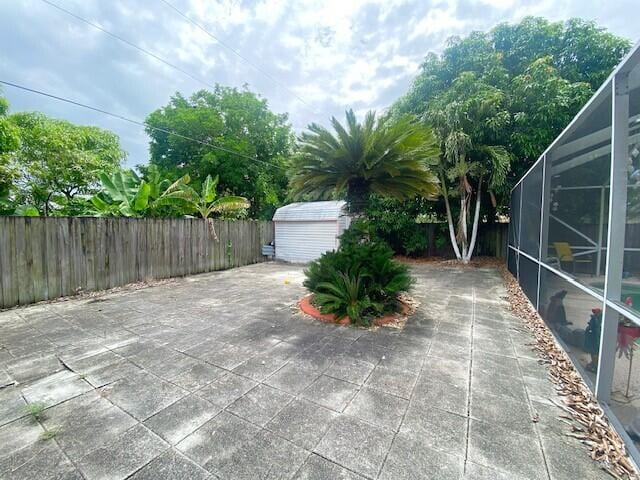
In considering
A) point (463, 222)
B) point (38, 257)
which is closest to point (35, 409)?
point (38, 257)

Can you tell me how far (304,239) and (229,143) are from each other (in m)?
6.73

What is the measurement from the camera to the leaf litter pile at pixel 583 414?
1588mm

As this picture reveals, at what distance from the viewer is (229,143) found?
13.1 meters

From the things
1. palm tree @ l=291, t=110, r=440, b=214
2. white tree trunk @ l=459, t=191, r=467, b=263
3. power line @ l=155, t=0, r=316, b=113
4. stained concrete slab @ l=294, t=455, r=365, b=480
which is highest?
power line @ l=155, t=0, r=316, b=113

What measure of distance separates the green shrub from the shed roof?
4.95 meters

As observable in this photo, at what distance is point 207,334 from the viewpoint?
3.62 m

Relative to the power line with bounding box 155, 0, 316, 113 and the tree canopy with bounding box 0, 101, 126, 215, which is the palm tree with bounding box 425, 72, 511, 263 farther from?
the tree canopy with bounding box 0, 101, 126, 215

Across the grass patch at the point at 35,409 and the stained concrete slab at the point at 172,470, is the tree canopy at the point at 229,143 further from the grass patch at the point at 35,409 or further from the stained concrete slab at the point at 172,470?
the stained concrete slab at the point at 172,470

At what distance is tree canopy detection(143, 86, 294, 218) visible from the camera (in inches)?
511

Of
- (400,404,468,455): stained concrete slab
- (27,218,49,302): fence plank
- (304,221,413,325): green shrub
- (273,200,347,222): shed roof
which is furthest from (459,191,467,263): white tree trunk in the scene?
(27,218,49,302): fence plank

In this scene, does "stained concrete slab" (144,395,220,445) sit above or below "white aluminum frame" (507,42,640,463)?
below

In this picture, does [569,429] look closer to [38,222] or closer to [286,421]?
[286,421]

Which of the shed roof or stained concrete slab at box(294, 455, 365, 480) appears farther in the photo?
the shed roof

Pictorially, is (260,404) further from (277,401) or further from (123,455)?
(123,455)
